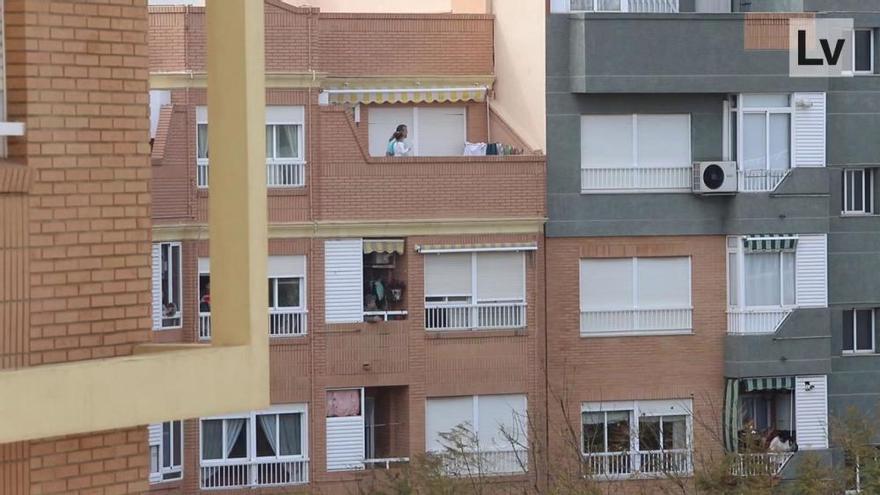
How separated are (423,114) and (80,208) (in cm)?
2813

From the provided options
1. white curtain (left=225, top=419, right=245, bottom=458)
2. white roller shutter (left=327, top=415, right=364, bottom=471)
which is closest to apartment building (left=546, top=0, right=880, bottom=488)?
white roller shutter (left=327, top=415, right=364, bottom=471)

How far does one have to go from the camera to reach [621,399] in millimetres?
34969

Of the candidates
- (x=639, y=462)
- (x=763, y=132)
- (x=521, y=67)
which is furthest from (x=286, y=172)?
(x=763, y=132)

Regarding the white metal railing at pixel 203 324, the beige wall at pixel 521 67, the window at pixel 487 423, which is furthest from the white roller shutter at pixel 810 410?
the white metal railing at pixel 203 324

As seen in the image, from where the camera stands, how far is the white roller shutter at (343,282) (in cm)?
3388

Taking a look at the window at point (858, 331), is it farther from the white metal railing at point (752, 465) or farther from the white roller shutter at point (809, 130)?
the white metal railing at point (752, 465)

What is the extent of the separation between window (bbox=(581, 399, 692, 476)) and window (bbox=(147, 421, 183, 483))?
6.92m

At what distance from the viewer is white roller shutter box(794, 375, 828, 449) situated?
117 ft

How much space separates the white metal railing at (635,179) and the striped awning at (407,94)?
2.57 m

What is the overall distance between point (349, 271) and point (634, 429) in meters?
5.68

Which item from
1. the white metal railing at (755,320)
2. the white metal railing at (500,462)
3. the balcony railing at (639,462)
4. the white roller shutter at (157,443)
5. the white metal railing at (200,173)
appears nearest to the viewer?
the balcony railing at (639,462)

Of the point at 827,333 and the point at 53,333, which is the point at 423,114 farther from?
the point at 53,333

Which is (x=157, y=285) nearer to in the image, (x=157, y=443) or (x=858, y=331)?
(x=157, y=443)

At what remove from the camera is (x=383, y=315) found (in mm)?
34031
